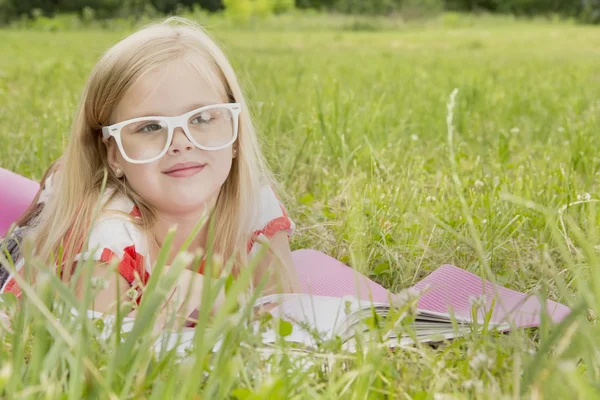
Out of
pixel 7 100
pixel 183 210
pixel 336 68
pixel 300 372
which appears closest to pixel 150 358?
pixel 300 372

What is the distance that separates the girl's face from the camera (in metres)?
1.92

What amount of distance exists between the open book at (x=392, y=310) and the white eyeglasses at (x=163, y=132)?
1.50 ft

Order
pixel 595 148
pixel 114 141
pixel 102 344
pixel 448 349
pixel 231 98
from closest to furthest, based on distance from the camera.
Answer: pixel 102 344 → pixel 448 349 → pixel 114 141 → pixel 231 98 → pixel 595 148

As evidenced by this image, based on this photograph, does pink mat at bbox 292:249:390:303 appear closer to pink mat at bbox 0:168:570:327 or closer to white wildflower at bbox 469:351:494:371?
pink mat at bbox 0:168:570:327

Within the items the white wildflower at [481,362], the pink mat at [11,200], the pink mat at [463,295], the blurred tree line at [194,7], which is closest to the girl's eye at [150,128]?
the pink mat at [463,295]

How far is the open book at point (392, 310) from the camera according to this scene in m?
1.33

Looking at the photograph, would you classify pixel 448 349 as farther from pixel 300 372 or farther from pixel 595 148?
pixel 595 148

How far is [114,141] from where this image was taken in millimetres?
2018

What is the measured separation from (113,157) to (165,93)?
0.24 metres

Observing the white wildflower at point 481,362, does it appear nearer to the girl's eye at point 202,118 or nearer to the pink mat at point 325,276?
the pink mat at point 325,276

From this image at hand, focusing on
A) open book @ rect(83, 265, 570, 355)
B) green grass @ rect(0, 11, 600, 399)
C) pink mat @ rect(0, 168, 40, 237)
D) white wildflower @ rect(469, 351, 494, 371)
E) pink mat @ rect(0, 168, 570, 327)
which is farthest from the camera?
pink mat @ rect(0, 168, 40, 237)

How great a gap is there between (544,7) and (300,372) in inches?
1203

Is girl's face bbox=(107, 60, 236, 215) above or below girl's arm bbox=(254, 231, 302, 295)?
above

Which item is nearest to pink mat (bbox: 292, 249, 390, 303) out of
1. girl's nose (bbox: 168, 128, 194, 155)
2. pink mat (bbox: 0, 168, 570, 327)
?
pink mat (bbox: 0, 168, 570, 327)
